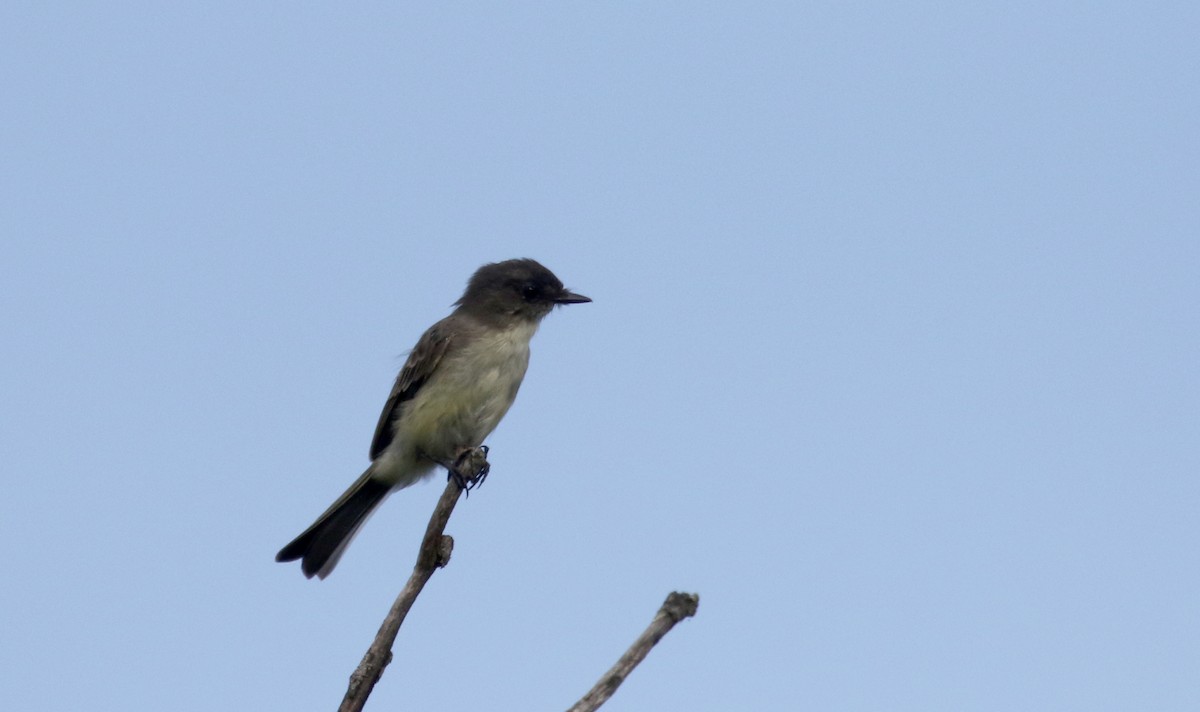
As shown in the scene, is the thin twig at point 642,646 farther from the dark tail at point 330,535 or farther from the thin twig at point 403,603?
the dark tail at point 330,535

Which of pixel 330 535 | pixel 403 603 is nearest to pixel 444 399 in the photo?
pixel 330 535

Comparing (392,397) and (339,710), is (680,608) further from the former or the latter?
(392,397)

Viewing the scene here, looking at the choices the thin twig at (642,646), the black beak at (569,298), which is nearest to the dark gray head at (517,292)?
the black beak at (569,298)

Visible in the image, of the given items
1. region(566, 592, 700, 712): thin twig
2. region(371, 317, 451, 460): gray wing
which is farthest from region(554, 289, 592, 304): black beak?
region(566, 592, 700, 712): thin twig

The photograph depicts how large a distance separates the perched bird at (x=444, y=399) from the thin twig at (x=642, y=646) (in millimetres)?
4902

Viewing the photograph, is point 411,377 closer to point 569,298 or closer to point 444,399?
point 444,399

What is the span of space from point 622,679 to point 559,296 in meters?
6.48

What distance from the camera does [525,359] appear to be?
9875mm

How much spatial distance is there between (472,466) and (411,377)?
1692 mm

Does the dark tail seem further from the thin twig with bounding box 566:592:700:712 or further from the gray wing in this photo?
the thin twig with bounding box 566:592:700:712

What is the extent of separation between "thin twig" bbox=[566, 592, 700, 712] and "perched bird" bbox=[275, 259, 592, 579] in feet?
16.1

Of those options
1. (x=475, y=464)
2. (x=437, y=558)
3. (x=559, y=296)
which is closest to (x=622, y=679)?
(x=437, y=558)

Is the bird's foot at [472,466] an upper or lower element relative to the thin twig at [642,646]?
upper

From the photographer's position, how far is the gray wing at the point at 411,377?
9.68 meters
